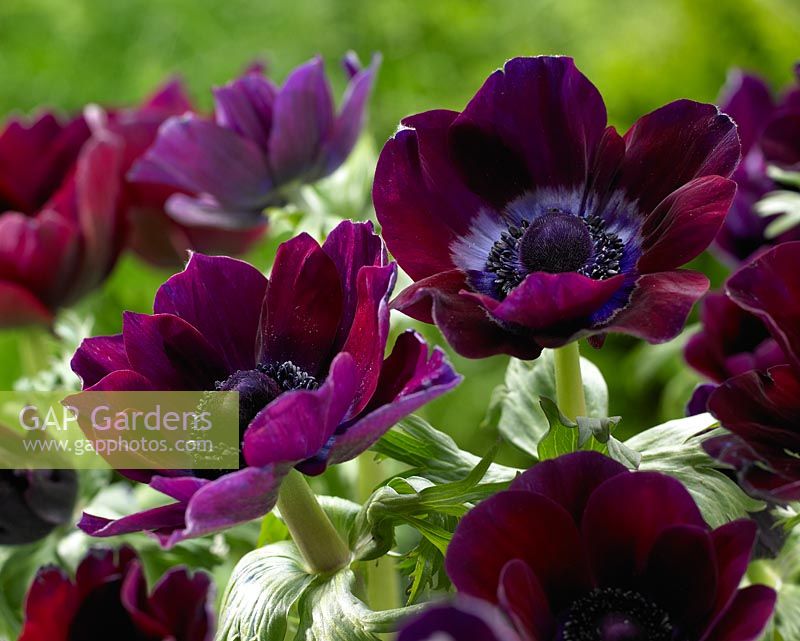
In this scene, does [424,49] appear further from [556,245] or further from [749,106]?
[556,245]

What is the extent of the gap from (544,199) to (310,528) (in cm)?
13

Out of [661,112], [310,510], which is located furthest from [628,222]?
[310,510]

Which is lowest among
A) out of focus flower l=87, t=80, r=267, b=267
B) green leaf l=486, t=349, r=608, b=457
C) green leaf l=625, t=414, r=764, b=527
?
out of focus flower l=87, t=80, r=267, b=267

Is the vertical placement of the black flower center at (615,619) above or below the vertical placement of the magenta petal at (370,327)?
below

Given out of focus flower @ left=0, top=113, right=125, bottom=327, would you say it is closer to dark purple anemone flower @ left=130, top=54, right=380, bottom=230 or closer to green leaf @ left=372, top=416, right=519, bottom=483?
dark purple anemone flower @ left=130, top=54, right=380, bottom=230

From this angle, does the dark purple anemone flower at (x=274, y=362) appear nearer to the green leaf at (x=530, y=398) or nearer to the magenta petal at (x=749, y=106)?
the green leaf at (x=530, y=398)

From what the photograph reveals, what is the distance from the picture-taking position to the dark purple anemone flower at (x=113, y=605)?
0.40 m

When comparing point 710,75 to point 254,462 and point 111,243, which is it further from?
point 254,462

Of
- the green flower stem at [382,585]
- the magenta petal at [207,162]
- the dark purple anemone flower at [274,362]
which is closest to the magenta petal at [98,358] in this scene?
the dark purple anemone flower at [274,362]

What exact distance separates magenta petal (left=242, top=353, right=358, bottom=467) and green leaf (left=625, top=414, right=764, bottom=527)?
0.33 ft

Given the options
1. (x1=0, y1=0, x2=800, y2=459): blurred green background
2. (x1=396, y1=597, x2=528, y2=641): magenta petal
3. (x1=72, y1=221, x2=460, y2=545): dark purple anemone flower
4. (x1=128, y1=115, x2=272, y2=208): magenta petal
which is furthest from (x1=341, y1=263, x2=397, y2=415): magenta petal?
(x1=0, y1=0, x2=800, y2=459): blurred green background

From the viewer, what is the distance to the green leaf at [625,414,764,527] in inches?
13.0

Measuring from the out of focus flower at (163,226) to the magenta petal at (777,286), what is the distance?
18.6 inches

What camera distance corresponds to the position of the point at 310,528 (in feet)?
1.15
